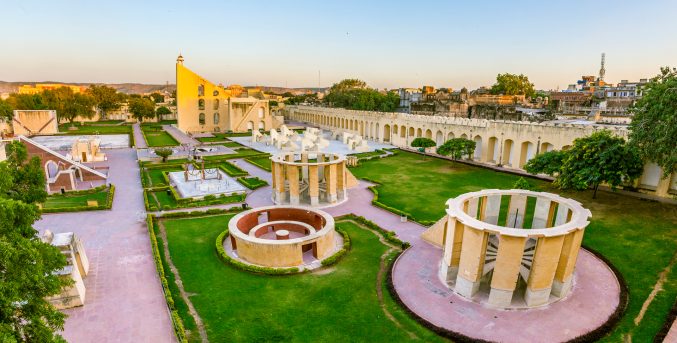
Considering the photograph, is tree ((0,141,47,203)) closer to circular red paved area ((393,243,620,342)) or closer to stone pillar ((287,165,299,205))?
stone pillar ((287,165,299,205))

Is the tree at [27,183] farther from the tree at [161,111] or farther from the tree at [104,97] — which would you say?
the tree at [161,111]

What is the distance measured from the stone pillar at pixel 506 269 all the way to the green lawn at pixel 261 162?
2725 centimetres

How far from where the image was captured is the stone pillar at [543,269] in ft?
47.5

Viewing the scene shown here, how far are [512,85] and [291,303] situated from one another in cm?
8215

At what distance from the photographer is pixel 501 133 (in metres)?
40.9

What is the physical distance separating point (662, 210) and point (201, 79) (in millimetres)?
68580

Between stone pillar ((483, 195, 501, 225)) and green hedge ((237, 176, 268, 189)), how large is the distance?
18041 mm

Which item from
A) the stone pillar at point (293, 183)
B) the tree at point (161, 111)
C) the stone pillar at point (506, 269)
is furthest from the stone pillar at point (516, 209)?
the tree at point (161, 111)

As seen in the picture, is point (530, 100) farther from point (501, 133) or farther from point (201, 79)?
point (201, 79)

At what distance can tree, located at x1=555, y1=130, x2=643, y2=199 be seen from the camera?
2516 cm

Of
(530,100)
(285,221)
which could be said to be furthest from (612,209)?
(530,100)

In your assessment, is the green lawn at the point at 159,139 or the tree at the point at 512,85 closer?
the green lawn at the point at 159,139

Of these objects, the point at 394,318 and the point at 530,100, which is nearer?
the point at 394,318

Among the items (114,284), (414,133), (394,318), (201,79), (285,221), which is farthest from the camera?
(201,79)
